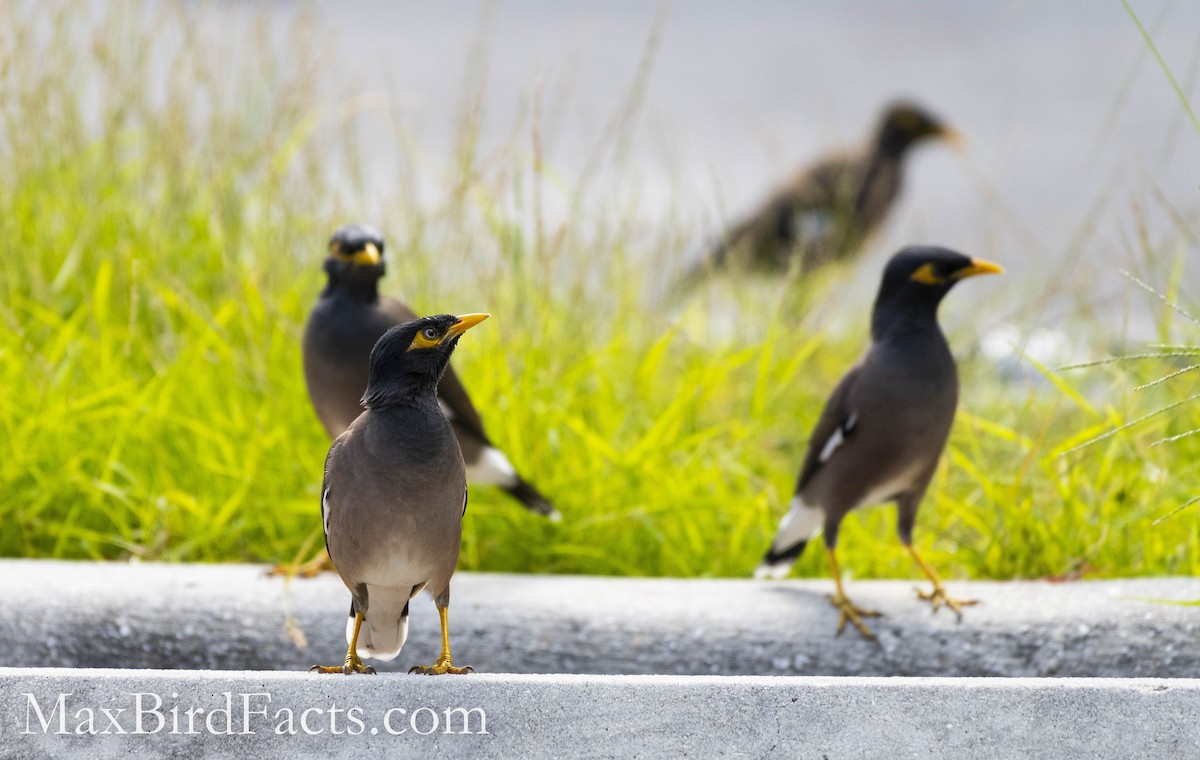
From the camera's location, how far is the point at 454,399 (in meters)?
3.19

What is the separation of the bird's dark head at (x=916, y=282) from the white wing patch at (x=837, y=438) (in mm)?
229

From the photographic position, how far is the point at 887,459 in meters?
3.01

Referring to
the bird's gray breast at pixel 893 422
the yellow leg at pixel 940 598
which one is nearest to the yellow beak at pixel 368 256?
the bird's gray breast at pixel 893 422

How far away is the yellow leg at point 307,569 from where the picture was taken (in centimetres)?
301

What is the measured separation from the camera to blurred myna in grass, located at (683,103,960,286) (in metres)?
6.95

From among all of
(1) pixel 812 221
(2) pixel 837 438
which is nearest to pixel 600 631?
(2) pixel 837 438

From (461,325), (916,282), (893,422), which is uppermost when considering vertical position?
(461,325)

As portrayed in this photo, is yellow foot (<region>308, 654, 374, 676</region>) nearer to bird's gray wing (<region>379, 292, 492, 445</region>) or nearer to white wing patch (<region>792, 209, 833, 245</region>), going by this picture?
bird's gray wing (<region>379, 292, 492, 445</region>)

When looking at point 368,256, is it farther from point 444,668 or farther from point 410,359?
point 444,668

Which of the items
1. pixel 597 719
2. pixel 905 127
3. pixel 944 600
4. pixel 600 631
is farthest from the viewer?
pixel 905 127

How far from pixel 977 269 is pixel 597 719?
1.53 metres

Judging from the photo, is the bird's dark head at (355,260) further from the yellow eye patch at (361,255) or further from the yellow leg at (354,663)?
the yellow leg at (354,663)

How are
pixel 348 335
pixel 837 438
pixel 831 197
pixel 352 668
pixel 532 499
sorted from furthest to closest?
pixel 831 197, pixel 532 499, pixel 837 438, pixel 348 335, pixel 352 668

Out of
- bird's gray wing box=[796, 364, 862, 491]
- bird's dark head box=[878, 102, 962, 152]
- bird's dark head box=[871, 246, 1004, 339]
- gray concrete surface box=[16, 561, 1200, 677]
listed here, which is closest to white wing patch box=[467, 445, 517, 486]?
gray concrete surface box=[16, 561, 1200, 677]
